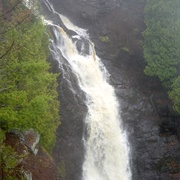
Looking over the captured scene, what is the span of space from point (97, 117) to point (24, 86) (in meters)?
9.32

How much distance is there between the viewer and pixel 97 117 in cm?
2170

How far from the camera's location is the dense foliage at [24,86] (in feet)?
36.6

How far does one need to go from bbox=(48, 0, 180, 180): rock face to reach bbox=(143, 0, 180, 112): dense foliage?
5.26 feet

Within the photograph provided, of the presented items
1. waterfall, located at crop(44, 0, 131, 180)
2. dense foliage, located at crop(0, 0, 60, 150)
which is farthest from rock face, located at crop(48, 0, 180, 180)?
dense foliage, located at crop(0, 0, 60, 150)

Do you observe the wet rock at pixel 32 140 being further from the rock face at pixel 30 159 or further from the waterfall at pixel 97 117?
the waterfall at pixel 97 117

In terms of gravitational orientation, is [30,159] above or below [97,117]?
Answer: above

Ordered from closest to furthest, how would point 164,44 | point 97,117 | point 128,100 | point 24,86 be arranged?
point 24,86 → point 97,117 → point 128,100 → point 164,44

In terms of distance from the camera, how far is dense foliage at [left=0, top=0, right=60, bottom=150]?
36.6ft

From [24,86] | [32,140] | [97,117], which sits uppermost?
[24,86]

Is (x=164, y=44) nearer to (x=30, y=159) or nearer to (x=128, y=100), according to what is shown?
(x=128, y=100)

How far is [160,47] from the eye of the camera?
87.1 feet

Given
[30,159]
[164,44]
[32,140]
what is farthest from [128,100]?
[30,159]

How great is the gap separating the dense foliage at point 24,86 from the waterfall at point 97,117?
3.94 m

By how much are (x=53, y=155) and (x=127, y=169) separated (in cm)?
674
